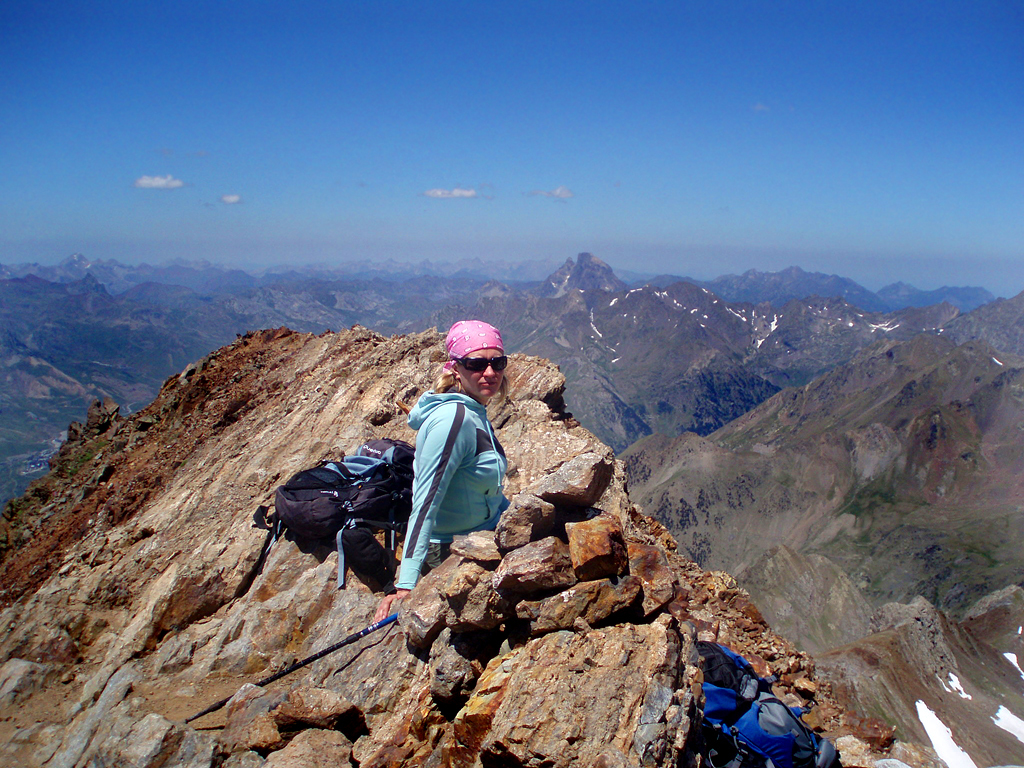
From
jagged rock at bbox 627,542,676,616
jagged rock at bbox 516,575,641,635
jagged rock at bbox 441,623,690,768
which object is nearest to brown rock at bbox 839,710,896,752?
jagged rock at bbox 627,542,676,616

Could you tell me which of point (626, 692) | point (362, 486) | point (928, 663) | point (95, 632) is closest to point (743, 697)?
point (626, 692)

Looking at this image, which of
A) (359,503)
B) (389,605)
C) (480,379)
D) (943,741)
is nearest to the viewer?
(480,379)

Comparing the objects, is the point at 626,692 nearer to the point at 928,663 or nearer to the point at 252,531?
the point at 252,531

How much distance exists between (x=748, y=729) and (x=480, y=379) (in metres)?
5.23

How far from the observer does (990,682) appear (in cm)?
9206

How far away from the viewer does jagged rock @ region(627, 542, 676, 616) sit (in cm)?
599

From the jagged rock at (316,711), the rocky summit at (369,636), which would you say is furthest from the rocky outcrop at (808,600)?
the jagged rock at (316,711)

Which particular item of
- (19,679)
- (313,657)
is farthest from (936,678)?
(19,679)

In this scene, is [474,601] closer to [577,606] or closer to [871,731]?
[577,606]

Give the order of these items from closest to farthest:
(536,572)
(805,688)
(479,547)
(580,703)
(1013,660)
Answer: (580,703), (536,572), (479,547), (805,688), (1013,660)

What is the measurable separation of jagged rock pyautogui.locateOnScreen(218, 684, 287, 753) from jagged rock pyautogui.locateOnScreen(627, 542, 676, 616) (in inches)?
170

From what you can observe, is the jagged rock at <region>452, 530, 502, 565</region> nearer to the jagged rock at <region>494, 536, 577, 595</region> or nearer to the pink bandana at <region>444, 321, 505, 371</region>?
the jagged rock at <region>494, 536, 577, 595</region>

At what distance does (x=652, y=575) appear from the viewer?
654 cm

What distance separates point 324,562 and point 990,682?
128 metres
